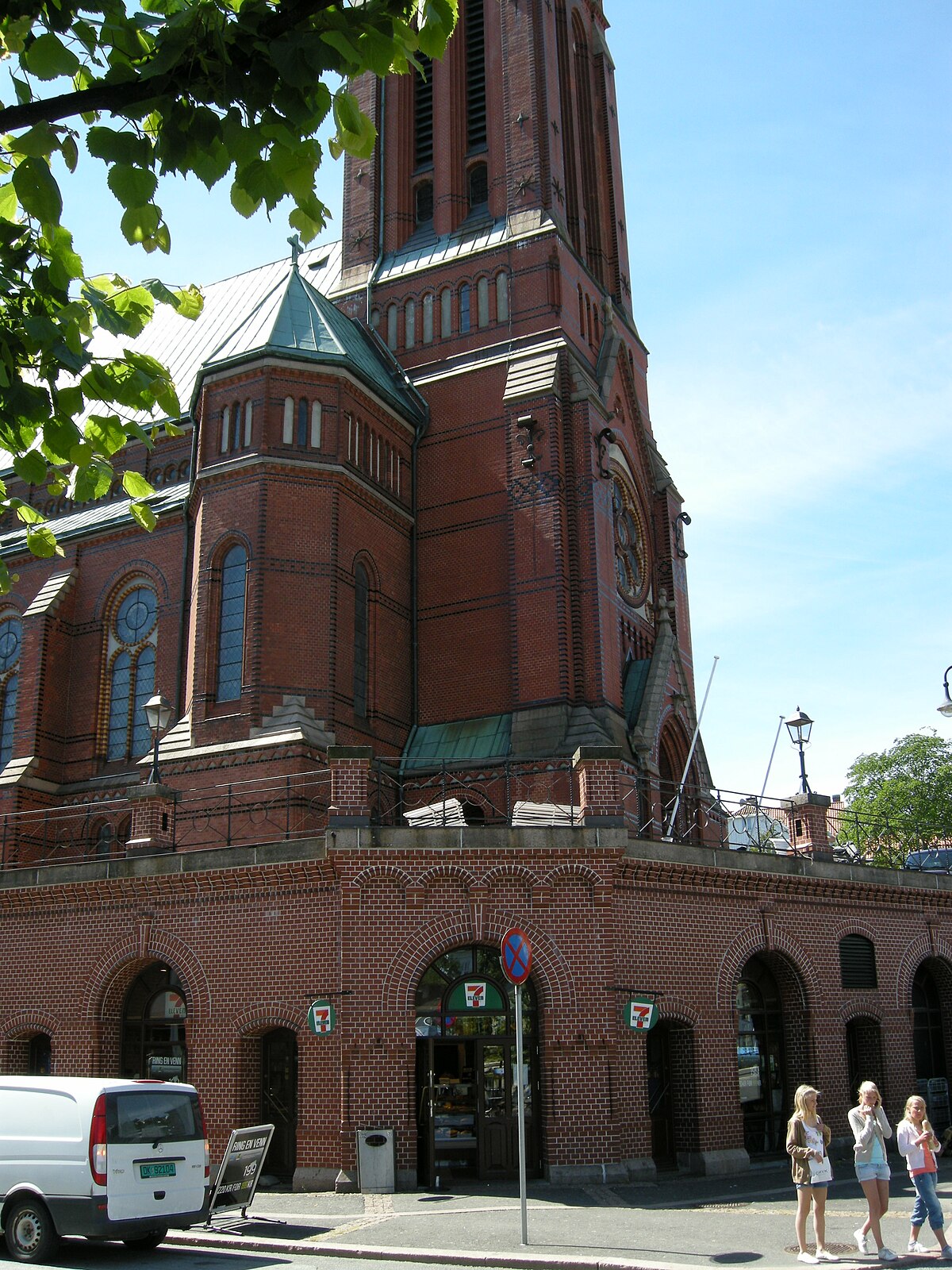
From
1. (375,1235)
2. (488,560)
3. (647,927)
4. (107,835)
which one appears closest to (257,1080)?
(375,1235)

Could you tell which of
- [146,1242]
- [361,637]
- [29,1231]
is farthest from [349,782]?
[361,637]

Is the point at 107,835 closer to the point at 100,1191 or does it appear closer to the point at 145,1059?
the point at 145,1059

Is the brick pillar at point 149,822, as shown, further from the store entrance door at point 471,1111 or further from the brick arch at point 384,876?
the store entrance door at point 471,1111

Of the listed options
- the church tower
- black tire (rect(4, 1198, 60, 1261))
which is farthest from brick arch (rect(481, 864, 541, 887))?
the church tower

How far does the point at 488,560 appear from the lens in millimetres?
29031

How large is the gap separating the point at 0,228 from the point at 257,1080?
15.1 m

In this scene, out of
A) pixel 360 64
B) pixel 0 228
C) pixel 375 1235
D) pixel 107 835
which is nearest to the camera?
pixel 360 64

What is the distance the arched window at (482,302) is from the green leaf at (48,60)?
26.1 m

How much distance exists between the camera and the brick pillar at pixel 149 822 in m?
20.2

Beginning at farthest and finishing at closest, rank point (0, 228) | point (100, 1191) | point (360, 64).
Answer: point (100, 1191)
point (0, 228)
point (360, 64)

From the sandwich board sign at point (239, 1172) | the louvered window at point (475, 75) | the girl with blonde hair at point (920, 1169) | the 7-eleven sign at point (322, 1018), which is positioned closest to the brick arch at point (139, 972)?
the 7-eleven sign at point (322, 1018)

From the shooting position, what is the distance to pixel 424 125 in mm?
36000

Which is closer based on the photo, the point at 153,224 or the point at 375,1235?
the point at 153,224

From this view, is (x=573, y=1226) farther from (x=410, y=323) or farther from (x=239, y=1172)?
(x=410, y=323)
